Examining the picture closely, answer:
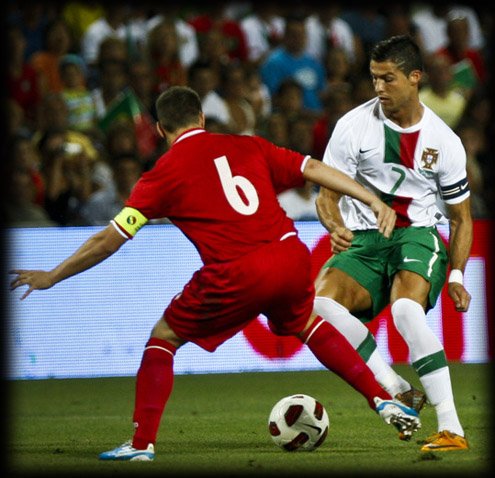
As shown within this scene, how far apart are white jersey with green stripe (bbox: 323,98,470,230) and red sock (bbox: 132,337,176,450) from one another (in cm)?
142

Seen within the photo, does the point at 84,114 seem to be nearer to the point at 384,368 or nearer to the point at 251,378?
the point at 251,378

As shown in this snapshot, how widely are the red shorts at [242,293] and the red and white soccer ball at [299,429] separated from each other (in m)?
0.57

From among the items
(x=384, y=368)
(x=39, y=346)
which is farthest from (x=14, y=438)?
(x=39, y=346)

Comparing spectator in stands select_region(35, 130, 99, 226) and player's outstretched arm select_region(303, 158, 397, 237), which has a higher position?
spectator in stands select_region(35, 130, 99, 226)

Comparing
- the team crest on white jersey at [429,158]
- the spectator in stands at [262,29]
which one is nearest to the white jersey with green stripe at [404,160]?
the team crest on white jersey at [429,158]

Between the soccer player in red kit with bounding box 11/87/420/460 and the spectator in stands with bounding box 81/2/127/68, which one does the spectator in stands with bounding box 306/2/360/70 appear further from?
the soccer player in red kit with bounding box 11/87/420/460

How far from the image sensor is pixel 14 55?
9.73 meters

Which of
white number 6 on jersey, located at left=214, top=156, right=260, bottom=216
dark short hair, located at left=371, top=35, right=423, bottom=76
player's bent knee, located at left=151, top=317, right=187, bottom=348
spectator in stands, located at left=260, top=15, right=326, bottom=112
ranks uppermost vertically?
spectator in stands, located at left=260, top=15, right=326, bottom=112

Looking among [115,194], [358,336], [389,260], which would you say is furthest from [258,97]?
[358,336]

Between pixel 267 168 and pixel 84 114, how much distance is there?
546 centimetres

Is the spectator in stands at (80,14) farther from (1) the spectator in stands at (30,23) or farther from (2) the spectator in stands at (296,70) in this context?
(2) the spectator in stands at (296,70)

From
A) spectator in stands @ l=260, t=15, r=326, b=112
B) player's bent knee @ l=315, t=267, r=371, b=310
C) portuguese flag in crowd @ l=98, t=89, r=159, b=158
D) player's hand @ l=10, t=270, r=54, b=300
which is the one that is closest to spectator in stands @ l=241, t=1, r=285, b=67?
spectator in stands @ l=260, t=15, r=326, b=112

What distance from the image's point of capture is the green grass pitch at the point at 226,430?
4.32 metres

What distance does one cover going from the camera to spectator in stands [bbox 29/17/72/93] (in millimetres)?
10070
